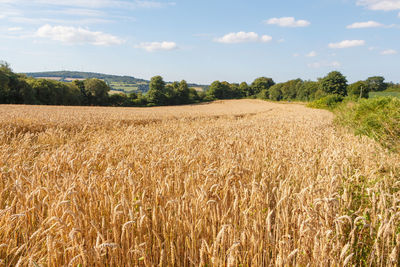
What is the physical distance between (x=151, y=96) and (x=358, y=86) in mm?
67607

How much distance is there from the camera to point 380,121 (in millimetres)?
9203

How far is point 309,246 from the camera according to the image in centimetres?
202

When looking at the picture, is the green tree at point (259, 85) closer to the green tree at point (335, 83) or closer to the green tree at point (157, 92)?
the green tree at point (335, 83)

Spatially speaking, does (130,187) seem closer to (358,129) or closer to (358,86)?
(358,129)

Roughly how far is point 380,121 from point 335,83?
264 ft

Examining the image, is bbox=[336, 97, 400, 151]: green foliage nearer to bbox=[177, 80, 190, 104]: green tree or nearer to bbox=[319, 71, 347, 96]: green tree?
bbox=[177, 80, 190, 104]: green tree

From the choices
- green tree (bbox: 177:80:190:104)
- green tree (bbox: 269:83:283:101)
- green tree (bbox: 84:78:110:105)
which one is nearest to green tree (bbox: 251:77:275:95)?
green tree (bbox: 269:83:283:101)

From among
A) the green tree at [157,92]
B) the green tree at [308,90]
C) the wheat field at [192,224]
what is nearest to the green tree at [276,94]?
the green tree at [308,90]

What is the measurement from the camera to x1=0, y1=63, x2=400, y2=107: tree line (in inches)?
2060

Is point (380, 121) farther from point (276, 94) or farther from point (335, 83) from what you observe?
point (276, 94)

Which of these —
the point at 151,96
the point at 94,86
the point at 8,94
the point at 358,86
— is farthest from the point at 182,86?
the point at 358,86

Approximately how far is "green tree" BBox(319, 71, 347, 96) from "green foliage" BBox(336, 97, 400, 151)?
73785 millimetres

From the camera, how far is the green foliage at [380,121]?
8320 mm

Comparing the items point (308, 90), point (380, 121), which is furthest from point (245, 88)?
point (380, 121)
